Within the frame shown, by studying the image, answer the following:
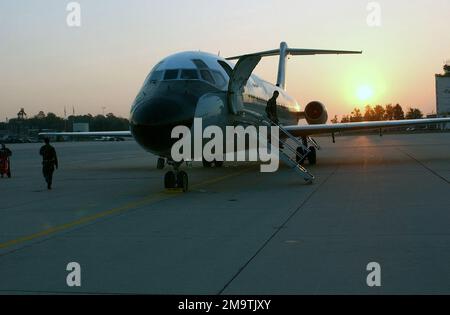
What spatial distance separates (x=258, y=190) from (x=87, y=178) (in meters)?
7.55

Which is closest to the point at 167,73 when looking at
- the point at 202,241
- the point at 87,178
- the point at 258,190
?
the point at 258,190

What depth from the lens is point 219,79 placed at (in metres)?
15.5

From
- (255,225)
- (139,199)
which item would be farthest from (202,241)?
(139,199)

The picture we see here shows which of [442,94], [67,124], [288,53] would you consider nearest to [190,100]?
[288,53]

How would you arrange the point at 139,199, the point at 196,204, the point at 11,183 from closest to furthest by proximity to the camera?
the point at 196,204, the point at 139,199, the point at 11,183

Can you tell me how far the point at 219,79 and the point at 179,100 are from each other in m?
2.80

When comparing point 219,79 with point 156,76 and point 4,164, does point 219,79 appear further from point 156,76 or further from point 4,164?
point 4,164

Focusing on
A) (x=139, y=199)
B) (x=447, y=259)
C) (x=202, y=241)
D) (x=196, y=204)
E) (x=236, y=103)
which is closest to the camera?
(x=447, y=259)

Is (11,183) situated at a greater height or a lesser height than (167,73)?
lesser

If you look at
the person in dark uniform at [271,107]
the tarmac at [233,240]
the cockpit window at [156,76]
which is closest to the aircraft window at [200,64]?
the cockpit window at [156,76]

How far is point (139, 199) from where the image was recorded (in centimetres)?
1240
